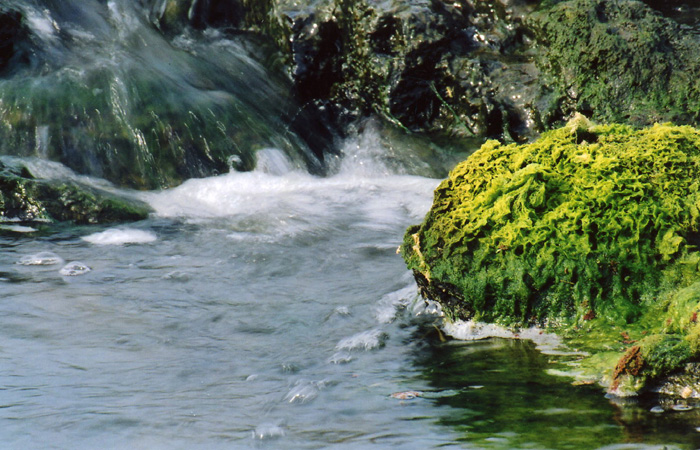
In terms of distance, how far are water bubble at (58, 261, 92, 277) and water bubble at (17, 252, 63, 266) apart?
21 cm

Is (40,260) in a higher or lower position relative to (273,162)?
lower

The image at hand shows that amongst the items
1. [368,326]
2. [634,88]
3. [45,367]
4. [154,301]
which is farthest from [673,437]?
[634,88]

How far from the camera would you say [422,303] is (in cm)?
449

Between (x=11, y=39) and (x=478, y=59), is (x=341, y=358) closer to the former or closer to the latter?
(x=478, y=59)

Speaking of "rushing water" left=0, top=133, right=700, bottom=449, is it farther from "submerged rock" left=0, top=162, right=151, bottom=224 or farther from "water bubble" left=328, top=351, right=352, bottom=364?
"submerged rock" left=0, top=162, right=151, bottom=224

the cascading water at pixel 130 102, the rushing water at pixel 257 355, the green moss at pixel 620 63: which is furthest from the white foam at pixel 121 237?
the green moss at pixel 620 63

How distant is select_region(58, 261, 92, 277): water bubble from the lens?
5660mm

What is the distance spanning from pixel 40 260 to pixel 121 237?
0.90 m

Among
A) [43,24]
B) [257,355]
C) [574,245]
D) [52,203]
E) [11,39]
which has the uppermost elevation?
[43,24]

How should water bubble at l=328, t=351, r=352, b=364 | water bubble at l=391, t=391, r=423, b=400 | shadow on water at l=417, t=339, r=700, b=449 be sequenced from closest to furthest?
shadow on water at l=417, t=339, r=700, b=449 → water bubble at l=391, t=391, r=423, b=400 → water bubble at l=328, t=351, r=352, b=364

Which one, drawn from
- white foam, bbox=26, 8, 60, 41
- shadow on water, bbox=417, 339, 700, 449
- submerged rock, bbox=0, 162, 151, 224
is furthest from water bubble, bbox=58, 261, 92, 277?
white foam, bbox=26, 8, 60, 41

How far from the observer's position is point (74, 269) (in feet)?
18.8

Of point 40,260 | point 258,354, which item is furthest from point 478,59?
point 258,354

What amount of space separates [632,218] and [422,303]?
4.45ft
